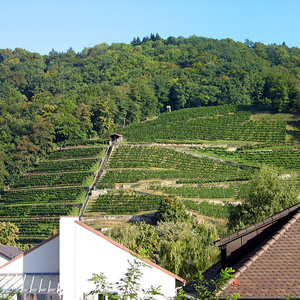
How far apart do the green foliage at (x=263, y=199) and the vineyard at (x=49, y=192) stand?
97.9 ft

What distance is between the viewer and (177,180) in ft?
238

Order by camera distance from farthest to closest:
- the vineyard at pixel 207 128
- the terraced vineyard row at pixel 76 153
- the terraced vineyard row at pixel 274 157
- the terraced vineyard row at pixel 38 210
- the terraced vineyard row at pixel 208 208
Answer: the vineyard at pixel 207 128
the terraced vineyard row at pixel 76 153
the terraced vineyard row at pixel 274 157
the terraced vineyard row at pixel 38 210
the terraced vineyard row at pixel 208 208

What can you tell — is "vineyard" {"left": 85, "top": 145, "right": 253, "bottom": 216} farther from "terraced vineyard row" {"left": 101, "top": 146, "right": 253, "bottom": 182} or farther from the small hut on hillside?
the small hut on hillside

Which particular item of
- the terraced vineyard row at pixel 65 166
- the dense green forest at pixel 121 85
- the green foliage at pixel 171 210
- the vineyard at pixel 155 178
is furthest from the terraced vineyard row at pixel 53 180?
the green foliage at pixel 171 210

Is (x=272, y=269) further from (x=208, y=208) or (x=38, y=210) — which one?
(x=38, y=210)

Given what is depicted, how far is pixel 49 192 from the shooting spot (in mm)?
76062

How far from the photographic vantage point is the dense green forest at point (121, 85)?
98.7 metres

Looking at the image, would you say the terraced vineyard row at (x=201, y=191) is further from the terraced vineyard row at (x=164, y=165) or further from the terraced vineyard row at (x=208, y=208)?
the terraced vineyard row at (x=164, y=165)

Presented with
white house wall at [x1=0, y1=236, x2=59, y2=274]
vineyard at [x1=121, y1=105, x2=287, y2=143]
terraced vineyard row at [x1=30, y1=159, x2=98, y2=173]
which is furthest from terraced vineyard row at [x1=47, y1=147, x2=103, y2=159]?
white house wall at [x1=0, y1=236, x2=59, y2=274]

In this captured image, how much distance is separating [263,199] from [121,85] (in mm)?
99153

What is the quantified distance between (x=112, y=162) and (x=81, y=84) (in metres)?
71.1

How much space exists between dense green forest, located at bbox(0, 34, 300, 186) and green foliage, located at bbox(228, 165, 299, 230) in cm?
5344

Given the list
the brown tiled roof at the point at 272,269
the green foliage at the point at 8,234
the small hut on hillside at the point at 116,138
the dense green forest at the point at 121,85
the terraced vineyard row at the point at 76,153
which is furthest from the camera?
the dense green forest at the point at 121,85

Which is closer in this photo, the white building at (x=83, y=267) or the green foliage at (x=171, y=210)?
the white building at (x=83, y=267)
